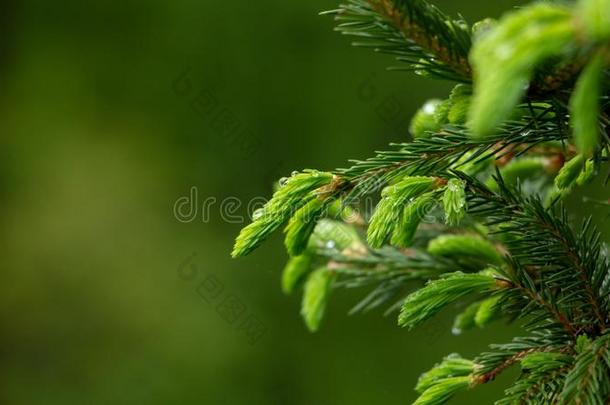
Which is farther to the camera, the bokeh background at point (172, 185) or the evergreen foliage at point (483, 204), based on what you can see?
the bokeh background at point (172, 185)

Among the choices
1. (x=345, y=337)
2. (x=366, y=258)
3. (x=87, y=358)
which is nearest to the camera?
(x=366, y=258)

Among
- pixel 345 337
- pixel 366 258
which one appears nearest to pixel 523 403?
pixel 366 258

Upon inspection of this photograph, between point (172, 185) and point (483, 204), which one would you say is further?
point (172, 185)

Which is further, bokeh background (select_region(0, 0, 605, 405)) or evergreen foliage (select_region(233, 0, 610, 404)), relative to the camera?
bokeh background (select_region(0, 0, 605, 405))

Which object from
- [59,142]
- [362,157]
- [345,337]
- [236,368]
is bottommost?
[345,337]

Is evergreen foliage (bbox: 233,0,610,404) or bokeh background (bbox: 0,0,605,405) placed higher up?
bokeh background (bbox: 0,0,605,405)

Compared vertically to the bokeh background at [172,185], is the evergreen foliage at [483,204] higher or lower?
lower

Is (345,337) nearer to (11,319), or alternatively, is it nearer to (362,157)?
(362,157)

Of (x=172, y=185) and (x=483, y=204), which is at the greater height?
(x=172, y=185)
